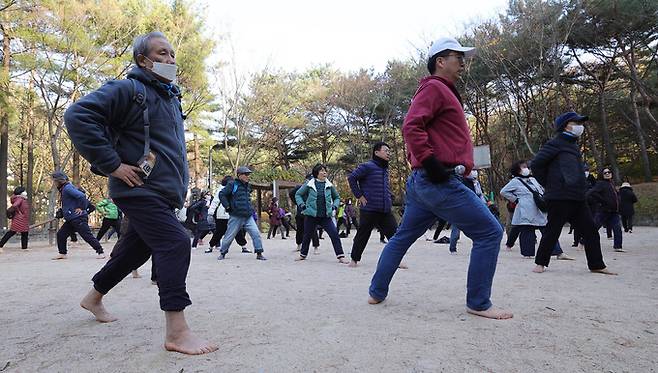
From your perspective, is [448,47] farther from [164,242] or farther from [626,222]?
[626,222]

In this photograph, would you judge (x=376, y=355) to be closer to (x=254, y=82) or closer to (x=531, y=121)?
(x=254, y=82)

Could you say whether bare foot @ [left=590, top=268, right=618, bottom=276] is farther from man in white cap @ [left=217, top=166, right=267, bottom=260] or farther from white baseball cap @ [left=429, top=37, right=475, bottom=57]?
man in white cap @ [left=217, top=166, right=267, bottom=260]

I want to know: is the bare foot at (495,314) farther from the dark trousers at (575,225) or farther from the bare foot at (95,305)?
the dark trousers at (575,225)

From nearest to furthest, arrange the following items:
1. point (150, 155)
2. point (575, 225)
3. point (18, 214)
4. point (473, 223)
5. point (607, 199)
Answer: point (150, 155), point (473, 223), point (575, 225), point (607, 199), point (18, 214)

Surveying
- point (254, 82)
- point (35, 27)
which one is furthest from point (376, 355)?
point (254, 82)

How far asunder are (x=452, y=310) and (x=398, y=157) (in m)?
32.4

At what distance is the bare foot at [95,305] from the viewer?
3266mm

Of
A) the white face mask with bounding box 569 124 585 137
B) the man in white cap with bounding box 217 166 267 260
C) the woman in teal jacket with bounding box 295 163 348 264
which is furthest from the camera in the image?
the man in white cap with bounding box 217 166 267 260

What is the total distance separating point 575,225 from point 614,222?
3.83m

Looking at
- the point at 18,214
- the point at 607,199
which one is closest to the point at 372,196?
the point at 607,199

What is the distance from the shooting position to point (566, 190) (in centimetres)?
554

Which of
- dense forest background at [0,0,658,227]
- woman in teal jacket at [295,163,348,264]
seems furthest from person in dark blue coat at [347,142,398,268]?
dense forest background at [0,0,658,227]

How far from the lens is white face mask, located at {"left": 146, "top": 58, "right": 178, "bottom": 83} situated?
286 centimetres

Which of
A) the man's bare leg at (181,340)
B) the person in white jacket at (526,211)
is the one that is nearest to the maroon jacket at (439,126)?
the man's bare leg at (181,340)
